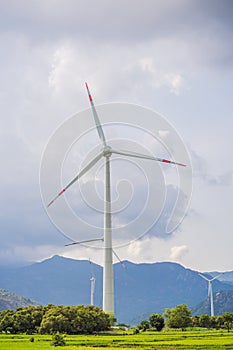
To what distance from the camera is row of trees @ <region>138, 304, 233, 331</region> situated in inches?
3408

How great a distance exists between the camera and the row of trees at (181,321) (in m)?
86.6

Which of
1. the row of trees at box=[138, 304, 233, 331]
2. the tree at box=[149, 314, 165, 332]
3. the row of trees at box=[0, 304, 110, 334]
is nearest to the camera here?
the row of trees at box=[0, 304, 110, 334]

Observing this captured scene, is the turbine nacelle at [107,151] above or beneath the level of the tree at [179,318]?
above

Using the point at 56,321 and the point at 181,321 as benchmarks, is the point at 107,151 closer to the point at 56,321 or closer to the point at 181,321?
the point at 56,321

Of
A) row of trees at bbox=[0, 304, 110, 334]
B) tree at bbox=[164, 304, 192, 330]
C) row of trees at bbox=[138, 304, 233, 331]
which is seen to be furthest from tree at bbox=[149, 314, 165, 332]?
row of trees at bbox=[0, 304, 110, 334]

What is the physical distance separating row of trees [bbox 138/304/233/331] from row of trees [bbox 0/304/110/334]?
9.94 m

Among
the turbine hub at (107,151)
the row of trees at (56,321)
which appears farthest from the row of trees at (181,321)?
the turbine hub at (107,151)

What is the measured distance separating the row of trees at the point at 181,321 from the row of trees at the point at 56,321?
9.94m

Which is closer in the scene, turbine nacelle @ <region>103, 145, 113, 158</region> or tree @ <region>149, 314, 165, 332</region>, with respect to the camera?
tree @ <region>149, 314, 165, 332</region>

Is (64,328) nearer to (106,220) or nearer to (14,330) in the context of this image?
(14,330)

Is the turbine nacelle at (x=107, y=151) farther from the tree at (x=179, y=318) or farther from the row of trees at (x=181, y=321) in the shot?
the tree at (x=179, y=318)

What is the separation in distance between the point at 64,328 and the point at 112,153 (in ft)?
101

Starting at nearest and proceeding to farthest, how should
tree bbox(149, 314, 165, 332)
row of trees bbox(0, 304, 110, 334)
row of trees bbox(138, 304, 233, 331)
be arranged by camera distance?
row of trees bbox(0, 304, 110, 334) → tree bbox(149, 314, 165, 332) → row of trees bbox(138, 304, 233, 331)

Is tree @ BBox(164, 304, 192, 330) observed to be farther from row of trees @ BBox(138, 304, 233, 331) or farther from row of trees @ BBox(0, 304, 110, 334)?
row of trees @ BBox(0, 304, 110, 334)
